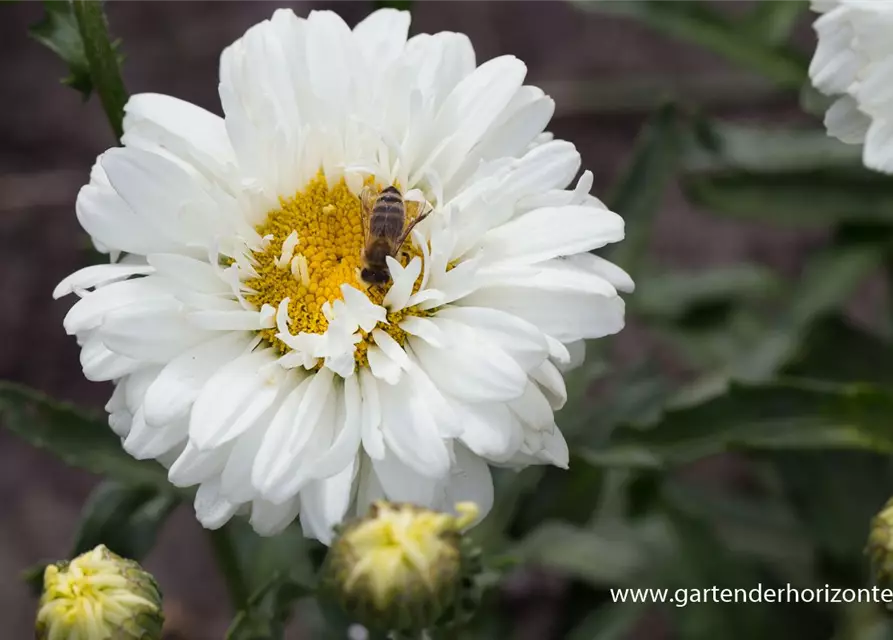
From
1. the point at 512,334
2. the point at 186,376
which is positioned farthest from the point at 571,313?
the point at 186,376

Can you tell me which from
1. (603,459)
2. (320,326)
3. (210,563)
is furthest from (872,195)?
(210,563)

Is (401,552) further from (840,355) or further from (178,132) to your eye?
(840,355)

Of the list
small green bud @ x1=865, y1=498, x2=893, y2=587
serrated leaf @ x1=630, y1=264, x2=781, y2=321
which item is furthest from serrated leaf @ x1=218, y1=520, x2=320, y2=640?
serrated leaf @ x1=630, y1=264, x2=781, y2=321

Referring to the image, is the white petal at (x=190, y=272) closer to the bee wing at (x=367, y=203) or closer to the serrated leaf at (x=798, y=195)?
the bee wing at (x=367, y=203)

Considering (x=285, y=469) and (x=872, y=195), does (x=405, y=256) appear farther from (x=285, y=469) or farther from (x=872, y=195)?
(x=872, y=195)

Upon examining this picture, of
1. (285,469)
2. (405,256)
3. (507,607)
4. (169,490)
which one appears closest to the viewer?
(285,469)

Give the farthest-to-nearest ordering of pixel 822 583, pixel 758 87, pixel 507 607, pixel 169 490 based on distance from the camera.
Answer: pixel 758 87 < pixel 507 607 < pixel 822 583 < pixel 169 490

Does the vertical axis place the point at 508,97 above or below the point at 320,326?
above
